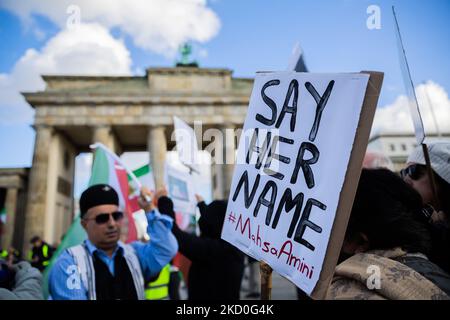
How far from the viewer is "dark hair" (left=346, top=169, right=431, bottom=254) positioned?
3.94 ft

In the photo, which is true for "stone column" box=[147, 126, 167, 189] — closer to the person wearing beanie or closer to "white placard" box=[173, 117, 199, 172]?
"white placard" box=[173, 117, 199, 172]

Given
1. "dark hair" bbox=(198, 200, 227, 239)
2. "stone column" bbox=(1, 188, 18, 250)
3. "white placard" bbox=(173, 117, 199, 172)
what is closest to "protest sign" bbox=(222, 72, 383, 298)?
"dark hair" bbox=(198, 200, 227, 239)

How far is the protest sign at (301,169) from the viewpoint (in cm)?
107

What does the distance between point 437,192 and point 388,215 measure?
0.56m

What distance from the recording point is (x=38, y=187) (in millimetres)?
21312

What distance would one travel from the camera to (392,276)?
104 centimetres

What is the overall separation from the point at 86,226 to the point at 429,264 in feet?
6.80

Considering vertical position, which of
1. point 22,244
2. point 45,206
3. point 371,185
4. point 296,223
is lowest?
point 296,223

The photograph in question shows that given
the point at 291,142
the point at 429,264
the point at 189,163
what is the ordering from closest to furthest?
the point at 429,264 < the point at 291,142 < the point at 189,163

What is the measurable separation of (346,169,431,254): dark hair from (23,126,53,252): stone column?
22410 mm

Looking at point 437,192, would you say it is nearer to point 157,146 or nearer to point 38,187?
point 157,146

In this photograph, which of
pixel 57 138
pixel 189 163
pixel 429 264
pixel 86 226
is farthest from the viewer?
pixel 57 138
